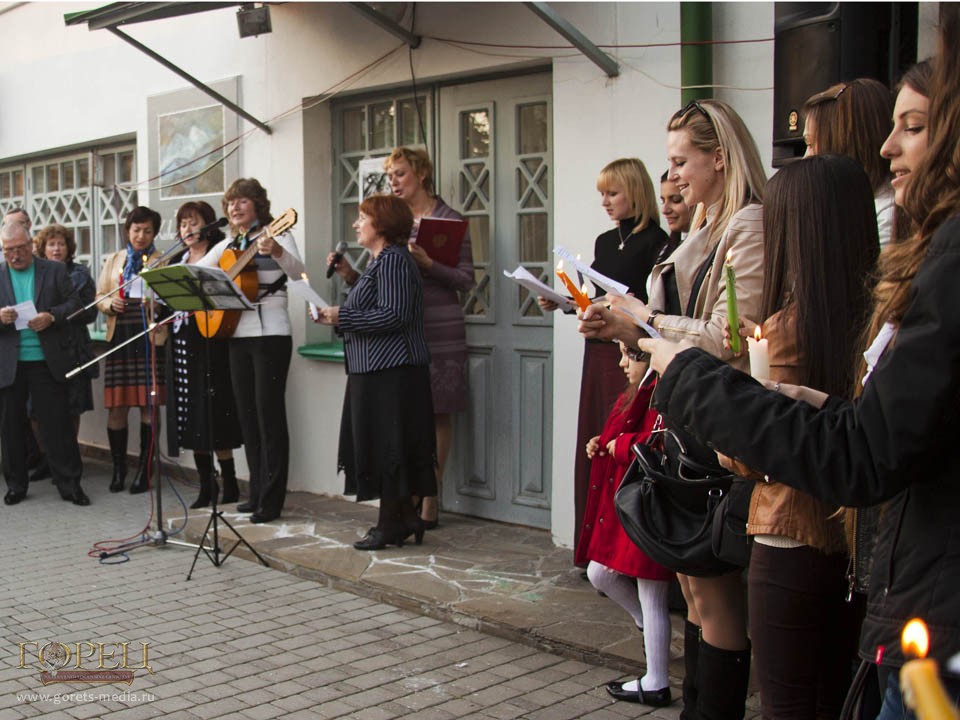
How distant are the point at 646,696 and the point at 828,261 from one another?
2.26m

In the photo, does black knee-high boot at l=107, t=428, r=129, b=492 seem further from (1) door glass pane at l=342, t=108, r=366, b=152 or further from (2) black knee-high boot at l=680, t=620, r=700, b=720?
(2) black knee-high boot at l=680, t=620, r=700, b=720

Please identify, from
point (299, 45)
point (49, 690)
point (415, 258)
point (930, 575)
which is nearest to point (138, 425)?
point (299, 45)

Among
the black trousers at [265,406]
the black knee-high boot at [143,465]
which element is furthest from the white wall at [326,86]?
the black knee-high boot at [143,465]

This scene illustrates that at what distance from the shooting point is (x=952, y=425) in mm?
1618

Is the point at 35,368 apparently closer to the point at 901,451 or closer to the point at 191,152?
the point at 191,152

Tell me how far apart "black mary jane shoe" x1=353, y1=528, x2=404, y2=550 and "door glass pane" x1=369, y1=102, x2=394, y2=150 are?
2.79 meters

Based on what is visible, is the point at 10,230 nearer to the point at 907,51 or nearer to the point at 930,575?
the point at 907,51

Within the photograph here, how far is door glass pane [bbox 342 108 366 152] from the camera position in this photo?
7.81 meters

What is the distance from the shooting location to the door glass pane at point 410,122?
7328 millimetres

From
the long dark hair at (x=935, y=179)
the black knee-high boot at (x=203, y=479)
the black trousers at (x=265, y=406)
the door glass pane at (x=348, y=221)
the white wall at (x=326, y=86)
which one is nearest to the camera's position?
the long dark hair at (x=935, y=179)

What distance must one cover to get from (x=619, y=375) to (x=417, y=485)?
1509mm

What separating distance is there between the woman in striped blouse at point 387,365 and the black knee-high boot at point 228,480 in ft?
6.17

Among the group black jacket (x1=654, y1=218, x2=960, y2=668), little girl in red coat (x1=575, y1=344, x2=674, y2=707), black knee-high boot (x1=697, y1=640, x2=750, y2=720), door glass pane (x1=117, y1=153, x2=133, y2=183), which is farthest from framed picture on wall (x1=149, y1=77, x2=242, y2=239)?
black jacket (x1=654, y1=218, x2=960, y2=668)

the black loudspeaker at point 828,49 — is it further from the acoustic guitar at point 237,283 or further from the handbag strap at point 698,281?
the acoustic guitar at point 237,283
